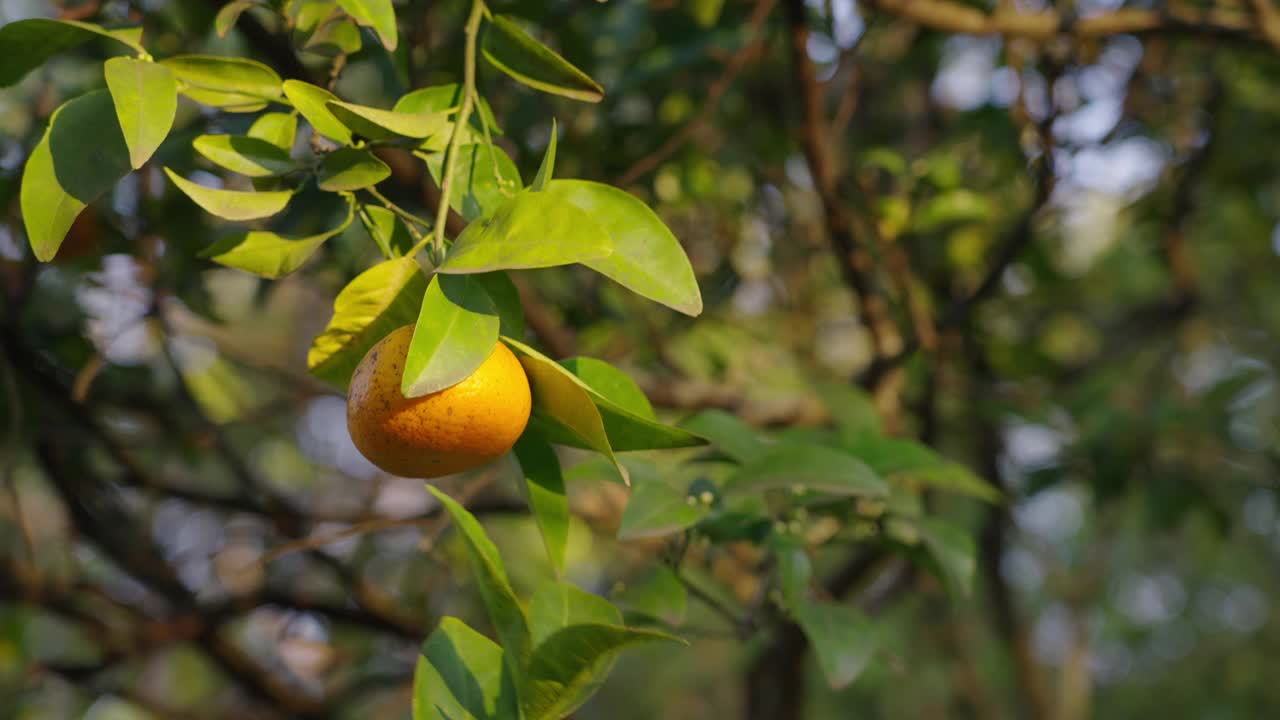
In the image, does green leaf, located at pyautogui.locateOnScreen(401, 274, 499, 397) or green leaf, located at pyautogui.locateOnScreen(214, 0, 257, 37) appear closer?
green leaf, located at pyautogui.locateOnScreen(401, 274, 499, 397)

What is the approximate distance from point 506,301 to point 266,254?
0.15 metres

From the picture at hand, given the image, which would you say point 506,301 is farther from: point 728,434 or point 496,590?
point 728,434

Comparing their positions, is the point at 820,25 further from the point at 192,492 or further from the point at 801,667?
the point at 192,492

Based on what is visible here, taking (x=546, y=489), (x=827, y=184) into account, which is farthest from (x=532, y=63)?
(x=827, y=184)

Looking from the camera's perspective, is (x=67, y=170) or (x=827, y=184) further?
(x=827, y=184)

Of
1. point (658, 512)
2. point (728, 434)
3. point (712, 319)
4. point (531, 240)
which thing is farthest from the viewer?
point (712, 319)

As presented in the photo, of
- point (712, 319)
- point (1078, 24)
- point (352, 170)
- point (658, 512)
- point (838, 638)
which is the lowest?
point (712, 319)

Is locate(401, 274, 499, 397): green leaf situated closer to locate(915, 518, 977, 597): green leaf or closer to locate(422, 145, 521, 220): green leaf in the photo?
locate(422, 145, 521, 220): green leaf

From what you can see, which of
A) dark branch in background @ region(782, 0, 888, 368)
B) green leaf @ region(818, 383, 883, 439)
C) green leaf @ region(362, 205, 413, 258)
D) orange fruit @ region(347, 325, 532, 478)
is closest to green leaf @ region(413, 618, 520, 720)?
orange fruit @ region(347, 325, 532, 478)

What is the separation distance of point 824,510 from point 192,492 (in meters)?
1.01

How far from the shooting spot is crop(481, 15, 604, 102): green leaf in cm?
63

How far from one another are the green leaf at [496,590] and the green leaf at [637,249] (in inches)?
6.4

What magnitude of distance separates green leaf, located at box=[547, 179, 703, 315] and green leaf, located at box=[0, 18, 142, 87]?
281 millimetres

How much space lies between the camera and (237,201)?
0.58m
